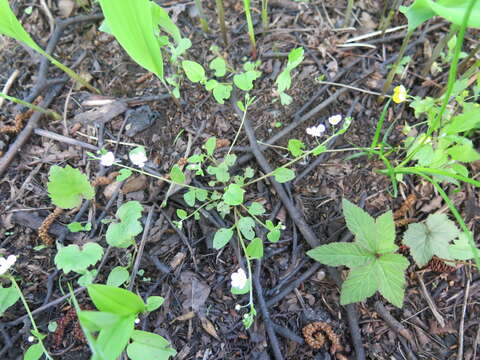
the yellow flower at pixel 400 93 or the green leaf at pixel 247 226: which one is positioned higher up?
the yellow flower at pixel 400 93

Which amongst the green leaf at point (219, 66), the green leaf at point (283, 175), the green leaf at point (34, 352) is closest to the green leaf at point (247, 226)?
the green leaf at point (283, 175)

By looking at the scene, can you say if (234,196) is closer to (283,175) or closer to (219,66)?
(283,175)

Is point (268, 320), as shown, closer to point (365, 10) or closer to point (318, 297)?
point (318, 297)

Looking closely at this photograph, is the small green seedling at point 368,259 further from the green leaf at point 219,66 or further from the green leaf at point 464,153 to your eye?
the green leaf at point 219,66

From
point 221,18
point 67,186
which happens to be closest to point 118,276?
point 67,186

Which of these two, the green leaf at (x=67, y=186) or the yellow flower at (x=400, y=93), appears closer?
the green leaf at (x=67, y=186)

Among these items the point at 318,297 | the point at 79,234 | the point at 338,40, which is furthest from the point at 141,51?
the point at 318,297

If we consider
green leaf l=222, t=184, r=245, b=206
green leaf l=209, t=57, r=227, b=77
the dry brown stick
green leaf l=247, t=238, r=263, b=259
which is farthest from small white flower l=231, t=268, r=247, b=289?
green leaf l=209, t=57, r=227, b=77
